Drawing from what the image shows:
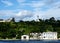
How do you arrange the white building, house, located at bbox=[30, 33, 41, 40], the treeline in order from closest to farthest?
the treeline
the white building
house, located at bbox=[30, 33, 41, 40]

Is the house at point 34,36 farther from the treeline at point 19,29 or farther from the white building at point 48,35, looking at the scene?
the treeline at point 19,29

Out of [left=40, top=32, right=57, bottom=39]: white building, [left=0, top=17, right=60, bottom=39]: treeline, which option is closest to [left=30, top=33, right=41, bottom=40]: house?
[left=40, top=32, right=57, bottom=39]: white building

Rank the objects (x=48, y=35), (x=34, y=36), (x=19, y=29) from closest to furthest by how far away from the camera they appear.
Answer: (x=48, y=35) < (x=34, y=36) < (x=19, y=29)

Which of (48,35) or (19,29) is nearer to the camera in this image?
(48,35)

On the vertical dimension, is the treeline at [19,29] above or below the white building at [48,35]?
above

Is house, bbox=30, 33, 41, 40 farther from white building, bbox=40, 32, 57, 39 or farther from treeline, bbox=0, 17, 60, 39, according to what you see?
treeline, bbox=0, 17, 60, 39

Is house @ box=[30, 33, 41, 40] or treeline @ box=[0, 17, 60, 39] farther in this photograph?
house @ box=[30, 33, 41, 40]

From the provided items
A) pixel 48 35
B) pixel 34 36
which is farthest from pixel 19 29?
pixel 48 35

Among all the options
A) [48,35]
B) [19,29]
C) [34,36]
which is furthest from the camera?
[19,29]

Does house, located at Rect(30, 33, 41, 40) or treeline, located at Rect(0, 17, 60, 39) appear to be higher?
treeline, located at Rect(0, 17, 60, 39)

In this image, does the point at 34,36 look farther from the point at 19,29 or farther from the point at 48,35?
the point at 19,29

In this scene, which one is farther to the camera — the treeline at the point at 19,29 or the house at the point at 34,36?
the house at the point at 34,36

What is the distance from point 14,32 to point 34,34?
1157cm

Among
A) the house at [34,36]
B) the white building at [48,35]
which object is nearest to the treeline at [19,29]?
the house at [34,36]
